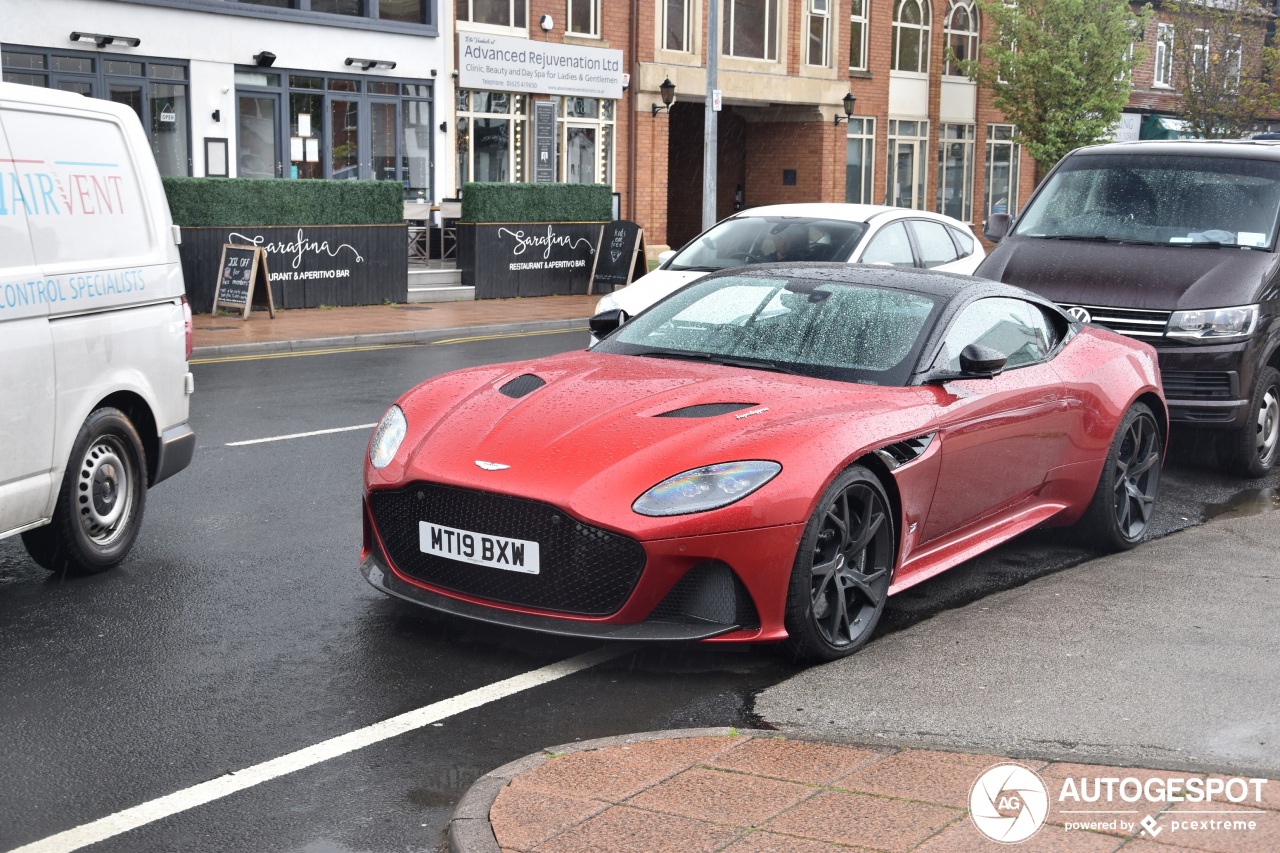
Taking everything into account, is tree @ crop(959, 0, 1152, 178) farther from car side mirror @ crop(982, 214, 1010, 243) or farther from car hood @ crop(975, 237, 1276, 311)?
car hood @ crop(975, 237, 1276, 311)

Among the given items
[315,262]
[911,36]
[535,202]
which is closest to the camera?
[315,262]

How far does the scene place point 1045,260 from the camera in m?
9.86

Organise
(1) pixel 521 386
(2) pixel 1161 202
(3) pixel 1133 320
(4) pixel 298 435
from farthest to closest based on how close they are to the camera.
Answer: (4) pixel 298 435
(2) pixel 1161 202
(3) pixel 1133 320
(1) pixel 521 386

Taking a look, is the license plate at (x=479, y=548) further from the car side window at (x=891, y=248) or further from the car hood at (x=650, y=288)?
the car side window at (x=891, y=248)

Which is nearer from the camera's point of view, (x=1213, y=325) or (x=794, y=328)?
(x=794, y=328)

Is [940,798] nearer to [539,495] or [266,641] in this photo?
[539,495]

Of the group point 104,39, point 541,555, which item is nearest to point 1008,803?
point 541,555

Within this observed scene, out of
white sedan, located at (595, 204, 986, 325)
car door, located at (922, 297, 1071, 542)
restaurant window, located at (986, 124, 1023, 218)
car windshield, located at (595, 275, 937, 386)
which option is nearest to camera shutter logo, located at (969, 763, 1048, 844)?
car door, located at (922, 297, 1071, 542)

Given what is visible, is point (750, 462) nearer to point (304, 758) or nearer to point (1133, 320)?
point (304, 758)

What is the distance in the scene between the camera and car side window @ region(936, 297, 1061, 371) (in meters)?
6.47

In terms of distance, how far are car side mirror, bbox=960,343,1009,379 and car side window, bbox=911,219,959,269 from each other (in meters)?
6.85

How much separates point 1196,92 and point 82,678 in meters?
43.8

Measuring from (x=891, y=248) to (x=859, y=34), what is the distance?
2739 cm

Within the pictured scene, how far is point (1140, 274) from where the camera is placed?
9.38 m
